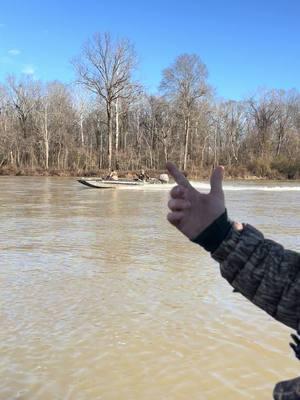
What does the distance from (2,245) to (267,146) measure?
6520 cm

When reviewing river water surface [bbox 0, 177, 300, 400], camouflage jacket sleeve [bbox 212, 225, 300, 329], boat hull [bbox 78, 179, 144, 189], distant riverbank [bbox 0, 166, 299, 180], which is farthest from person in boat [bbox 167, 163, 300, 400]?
distant riverbank [bbox 0, 166, 299, 180]

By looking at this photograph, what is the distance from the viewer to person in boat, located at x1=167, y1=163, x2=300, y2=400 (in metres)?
1.73

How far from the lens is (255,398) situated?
158 inches

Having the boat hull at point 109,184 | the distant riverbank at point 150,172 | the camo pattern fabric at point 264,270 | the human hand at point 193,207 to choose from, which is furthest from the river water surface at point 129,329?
the distant riverbank at point 150,172

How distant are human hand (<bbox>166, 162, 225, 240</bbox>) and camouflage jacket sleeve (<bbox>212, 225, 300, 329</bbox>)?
0.10m

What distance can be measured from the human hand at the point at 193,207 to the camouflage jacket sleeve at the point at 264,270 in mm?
96

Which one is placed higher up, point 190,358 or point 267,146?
point 267,146

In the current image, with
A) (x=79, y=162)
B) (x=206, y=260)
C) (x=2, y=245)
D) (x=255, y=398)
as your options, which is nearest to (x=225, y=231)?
(x=255, y=398)

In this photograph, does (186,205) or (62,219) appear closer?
(186,205)

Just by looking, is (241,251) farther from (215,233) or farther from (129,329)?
(129,329)

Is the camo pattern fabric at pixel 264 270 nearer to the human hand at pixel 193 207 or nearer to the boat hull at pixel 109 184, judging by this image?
the human hand at pixel 193 207

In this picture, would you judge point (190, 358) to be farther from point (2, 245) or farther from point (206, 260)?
point (2, 245)

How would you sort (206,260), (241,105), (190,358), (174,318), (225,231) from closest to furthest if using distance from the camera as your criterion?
1. (225,231)
2. (190,358)
3. (174,318)
4. (206,260)
5. (241,105)

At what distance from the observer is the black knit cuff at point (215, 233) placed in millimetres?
1725
